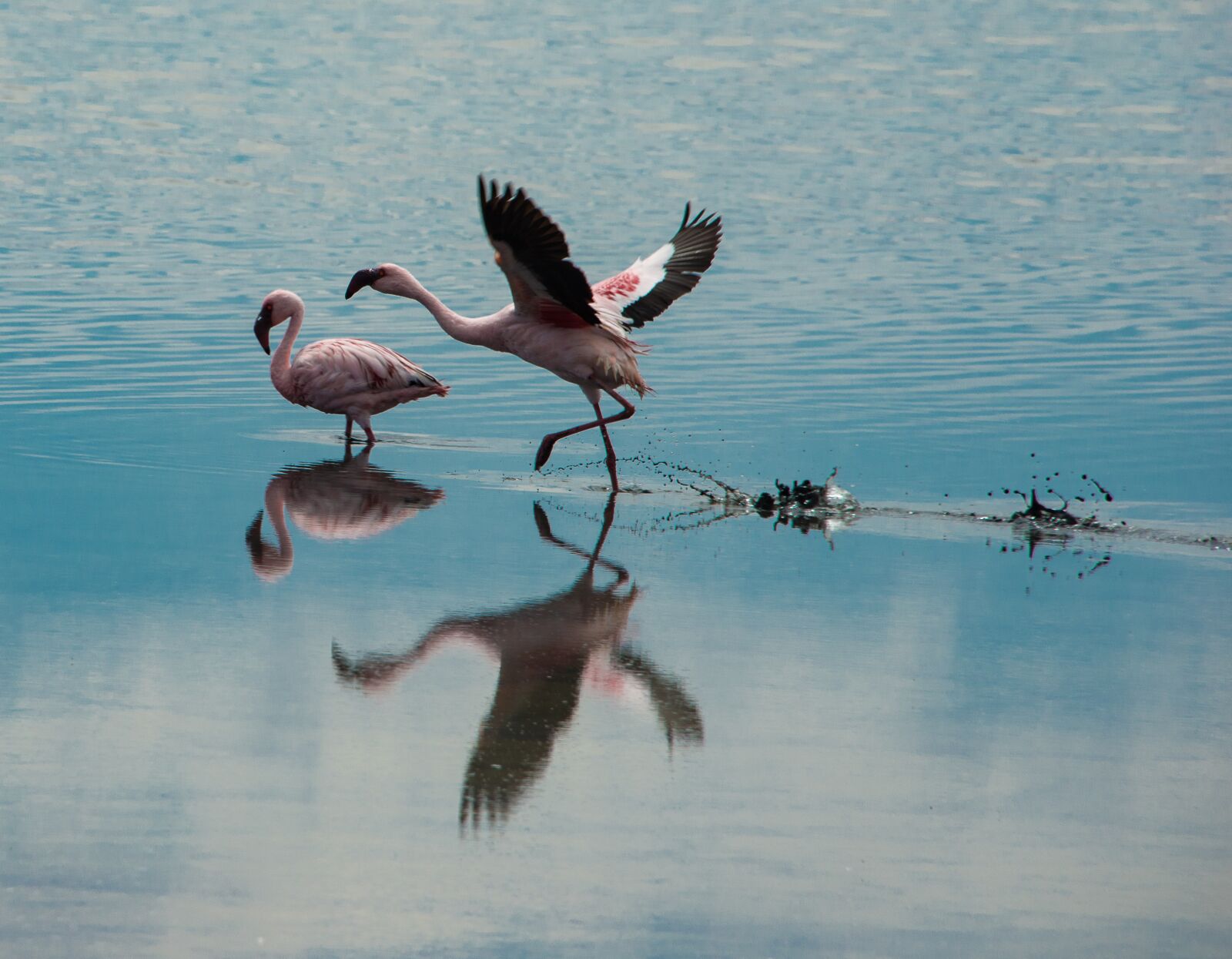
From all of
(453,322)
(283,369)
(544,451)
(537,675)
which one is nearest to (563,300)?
(544,451)

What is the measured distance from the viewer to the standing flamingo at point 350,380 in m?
11.7

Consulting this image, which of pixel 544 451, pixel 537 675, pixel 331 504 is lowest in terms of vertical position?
pixel 537 675

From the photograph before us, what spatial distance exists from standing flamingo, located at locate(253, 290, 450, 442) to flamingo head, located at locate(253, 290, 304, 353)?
2.14 feet

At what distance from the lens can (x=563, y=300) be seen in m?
10.4

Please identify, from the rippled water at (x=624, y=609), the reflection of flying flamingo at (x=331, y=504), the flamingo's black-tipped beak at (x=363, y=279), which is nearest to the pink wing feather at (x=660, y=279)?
the rippled water at (x=624, y=609)

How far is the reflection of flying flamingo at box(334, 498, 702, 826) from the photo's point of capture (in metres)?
5.57

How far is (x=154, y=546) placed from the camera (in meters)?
8.42

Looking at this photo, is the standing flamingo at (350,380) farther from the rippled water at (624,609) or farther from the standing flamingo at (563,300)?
the standing flamingo at (563,300)

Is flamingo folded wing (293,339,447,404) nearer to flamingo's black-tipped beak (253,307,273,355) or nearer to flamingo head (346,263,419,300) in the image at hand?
flamingo head (346,263,419,300)

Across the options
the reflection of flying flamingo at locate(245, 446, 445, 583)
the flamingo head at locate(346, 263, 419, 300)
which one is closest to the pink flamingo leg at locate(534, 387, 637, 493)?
the reflection of flying flamingo at locate(245, 446, 445, 583)

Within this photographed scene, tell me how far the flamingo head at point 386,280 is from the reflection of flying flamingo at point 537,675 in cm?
396

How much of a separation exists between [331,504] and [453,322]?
1.88m

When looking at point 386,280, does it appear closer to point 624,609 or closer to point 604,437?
point 604,437

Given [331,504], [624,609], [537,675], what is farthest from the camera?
[331,504]
